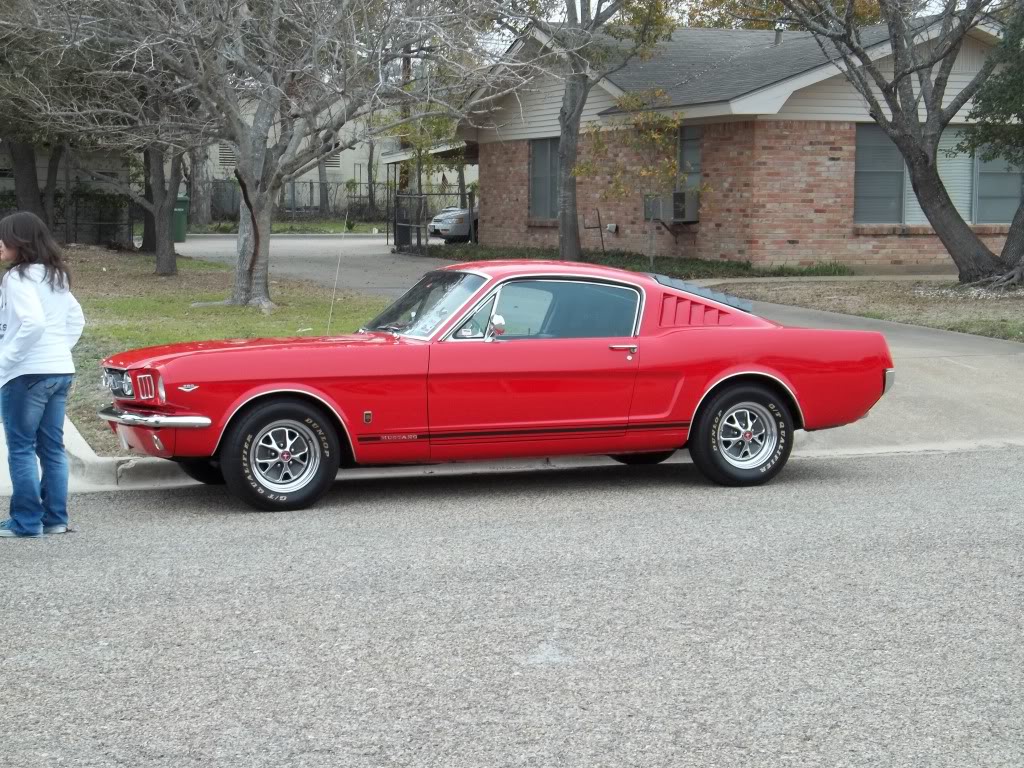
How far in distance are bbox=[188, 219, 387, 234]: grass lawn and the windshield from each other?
127ft

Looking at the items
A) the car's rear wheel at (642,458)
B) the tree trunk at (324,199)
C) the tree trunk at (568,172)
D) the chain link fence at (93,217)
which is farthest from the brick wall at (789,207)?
the tree trunk at (324,199)

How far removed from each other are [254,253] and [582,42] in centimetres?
832

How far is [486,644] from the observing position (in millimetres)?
5312

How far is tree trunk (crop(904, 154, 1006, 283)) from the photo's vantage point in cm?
2022

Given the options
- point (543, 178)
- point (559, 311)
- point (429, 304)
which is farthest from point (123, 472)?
point (543, 178)

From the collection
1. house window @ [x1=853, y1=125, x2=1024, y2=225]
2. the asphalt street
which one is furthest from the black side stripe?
house window @ [x1=853, y1=125, x2=1024, y2=225]

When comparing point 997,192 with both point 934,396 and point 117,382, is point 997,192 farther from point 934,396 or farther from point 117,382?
point 117,382

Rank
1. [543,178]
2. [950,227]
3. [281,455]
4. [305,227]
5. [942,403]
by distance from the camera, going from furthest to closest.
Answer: [305,227], [543,178], [950,227], [942,403], [281,455]

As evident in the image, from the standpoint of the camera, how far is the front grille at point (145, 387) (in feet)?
24.9

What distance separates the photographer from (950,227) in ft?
66.6

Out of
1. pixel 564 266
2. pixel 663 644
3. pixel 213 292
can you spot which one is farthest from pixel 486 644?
pixel 213 292

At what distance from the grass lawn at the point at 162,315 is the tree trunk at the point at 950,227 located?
8203 millimetres

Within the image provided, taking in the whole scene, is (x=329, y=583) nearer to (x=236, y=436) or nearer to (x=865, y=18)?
(x=236, y=436)

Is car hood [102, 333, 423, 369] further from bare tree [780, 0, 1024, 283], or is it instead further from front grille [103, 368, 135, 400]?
bare tree [780, 0, 1024, 283]
